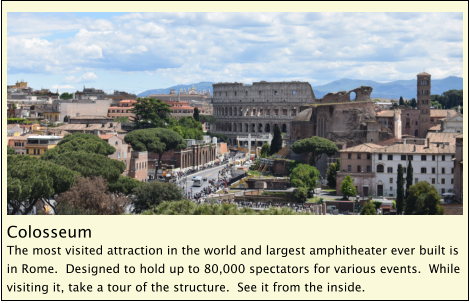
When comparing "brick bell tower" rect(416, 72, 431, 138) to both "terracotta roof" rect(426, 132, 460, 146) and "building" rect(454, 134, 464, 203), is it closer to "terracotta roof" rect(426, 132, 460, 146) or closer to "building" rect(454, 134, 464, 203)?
"terracotta roof" rect(426, 132, 460, 146)

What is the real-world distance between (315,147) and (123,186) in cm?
2230

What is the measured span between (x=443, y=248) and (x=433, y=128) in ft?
179

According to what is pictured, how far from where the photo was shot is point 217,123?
112188mm

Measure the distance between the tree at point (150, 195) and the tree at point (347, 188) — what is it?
13465 mm

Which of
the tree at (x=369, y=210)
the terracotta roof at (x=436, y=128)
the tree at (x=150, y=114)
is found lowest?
the tree at (x=369, y=210)

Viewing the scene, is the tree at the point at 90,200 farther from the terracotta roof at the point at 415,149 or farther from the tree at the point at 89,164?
the terracotta roof at the point at 415,149

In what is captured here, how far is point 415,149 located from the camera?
46.6 m

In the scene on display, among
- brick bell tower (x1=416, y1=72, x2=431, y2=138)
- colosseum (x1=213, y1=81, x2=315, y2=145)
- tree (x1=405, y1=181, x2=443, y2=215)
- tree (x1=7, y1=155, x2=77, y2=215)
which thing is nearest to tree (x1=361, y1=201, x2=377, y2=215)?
tree (x1=405, y1=181, x2=443, y2=215)

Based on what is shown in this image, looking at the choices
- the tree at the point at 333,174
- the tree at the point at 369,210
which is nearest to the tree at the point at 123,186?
the tree at the point at 369,210

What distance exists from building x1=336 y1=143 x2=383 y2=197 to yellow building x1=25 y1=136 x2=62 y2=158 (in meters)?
20.4

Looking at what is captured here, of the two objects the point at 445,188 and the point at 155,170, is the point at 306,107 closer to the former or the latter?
the point at 155,170

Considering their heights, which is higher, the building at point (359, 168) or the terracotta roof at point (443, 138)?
the terracotta roof at point (443, 138)

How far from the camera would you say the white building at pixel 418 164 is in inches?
1779

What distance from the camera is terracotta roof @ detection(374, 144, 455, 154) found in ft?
151
